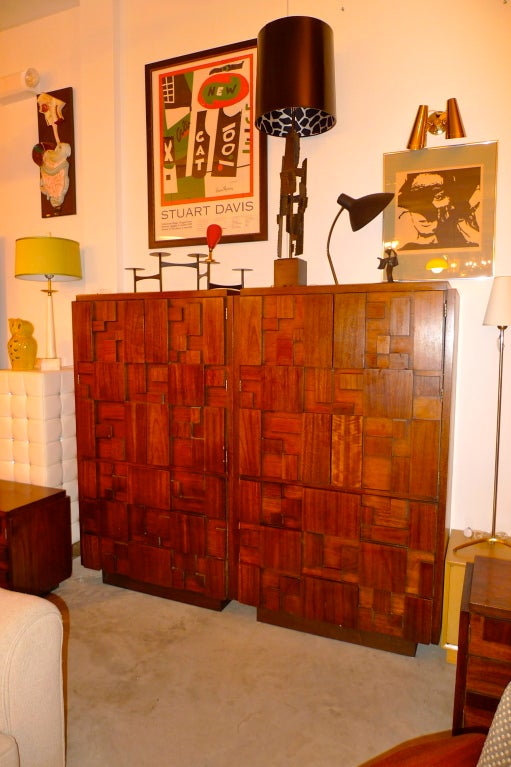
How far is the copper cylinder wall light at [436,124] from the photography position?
7.36 ft

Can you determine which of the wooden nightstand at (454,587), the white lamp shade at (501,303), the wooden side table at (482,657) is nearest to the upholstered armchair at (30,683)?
the wooden side table at (482,657)

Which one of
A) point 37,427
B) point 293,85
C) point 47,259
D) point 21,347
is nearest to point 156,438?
point 37,427

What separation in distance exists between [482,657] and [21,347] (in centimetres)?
269

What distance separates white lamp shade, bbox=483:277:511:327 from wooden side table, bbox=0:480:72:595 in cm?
227

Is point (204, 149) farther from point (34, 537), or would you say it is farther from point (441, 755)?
point (441, 755)

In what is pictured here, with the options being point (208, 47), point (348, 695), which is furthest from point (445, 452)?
point (208, 47)

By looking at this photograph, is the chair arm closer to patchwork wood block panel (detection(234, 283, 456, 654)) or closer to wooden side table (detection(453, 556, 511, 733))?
wooden side table (detection(453, 556, 511, 733))

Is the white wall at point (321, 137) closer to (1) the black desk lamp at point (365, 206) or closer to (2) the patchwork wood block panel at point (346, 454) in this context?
(1) the black desk lamp at point (365, 206)

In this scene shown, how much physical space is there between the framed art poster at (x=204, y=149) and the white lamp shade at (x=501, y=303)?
1.22 metres

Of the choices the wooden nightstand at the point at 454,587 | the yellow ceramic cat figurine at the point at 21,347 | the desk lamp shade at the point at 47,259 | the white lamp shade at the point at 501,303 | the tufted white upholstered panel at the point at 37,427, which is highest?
the desk lamp shade at the point at 47,259

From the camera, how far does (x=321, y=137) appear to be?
8.48ft

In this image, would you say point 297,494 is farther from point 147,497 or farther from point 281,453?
point 147,497

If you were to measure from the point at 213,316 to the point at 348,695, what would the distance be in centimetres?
162

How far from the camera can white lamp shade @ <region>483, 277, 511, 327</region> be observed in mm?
2076
